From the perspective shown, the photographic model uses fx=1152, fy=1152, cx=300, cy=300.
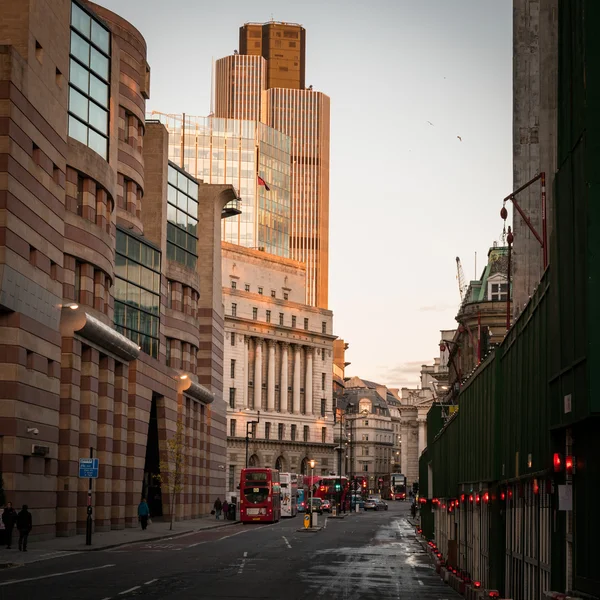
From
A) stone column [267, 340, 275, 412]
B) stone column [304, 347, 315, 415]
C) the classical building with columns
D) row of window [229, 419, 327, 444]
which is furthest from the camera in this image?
stone column [304, 347, 315, 415]

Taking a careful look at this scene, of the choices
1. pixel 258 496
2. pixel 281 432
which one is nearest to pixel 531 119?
pixel 258 496

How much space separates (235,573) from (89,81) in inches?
1446

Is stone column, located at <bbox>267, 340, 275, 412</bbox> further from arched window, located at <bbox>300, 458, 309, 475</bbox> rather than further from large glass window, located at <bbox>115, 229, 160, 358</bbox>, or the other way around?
large glass window, located at <bbox>115, 229, 160, 358</bbox>

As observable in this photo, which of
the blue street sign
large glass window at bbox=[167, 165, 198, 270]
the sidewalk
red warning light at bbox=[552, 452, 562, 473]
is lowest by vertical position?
the sidewalk

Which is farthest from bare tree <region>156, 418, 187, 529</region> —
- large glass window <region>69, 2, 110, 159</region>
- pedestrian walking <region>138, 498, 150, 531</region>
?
large glass window <region>69, 2, 110, 159</region>

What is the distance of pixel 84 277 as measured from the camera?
203 ft

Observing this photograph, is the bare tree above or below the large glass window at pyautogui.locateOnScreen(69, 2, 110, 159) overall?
below

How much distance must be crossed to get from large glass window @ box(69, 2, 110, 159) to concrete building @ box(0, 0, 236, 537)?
114mm

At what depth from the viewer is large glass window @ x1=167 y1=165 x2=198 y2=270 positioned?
88.4 m

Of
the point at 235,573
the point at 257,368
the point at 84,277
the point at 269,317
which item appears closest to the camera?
the point at 235,573

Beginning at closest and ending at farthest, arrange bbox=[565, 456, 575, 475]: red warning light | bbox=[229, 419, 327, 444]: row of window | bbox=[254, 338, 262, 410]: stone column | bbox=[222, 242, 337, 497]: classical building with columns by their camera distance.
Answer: bbox=[565, 456, 575, 475]: red warning light → bbox=[229, 419, 327, 444]: row of window → bbox=[222, 242, 337, 497]: classical building with columns → bbox=[254, 338, 262, 410]: stone column

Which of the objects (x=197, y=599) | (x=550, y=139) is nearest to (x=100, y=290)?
(x=550, y=139)

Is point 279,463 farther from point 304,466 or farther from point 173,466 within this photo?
point 173,466

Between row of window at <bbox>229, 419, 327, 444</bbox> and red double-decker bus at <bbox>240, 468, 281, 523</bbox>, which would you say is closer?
red double-decker bus at <bbox>240, 468, 281, 523</bbox>
